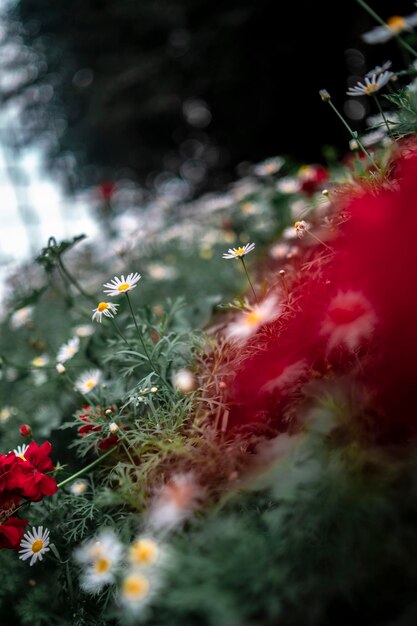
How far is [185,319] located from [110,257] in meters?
2.11

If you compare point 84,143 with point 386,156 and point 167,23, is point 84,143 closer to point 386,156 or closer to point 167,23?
point 167,23

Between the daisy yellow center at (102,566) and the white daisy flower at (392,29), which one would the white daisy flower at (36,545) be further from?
the white daisy flower at (392,29)

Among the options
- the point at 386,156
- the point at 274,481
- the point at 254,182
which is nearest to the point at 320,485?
the point at 274,481

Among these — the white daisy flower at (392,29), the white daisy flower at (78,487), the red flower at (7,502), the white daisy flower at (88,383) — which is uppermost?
the white daisy flower at (392,29)

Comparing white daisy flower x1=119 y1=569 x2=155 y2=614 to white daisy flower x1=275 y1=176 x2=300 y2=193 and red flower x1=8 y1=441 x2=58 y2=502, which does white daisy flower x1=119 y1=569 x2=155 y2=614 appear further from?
white daisy flower x1=275 y1=176 x2=300 y2=193

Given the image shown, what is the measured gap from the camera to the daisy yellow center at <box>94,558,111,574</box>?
31.8 inches

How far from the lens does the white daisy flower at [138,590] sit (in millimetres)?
671

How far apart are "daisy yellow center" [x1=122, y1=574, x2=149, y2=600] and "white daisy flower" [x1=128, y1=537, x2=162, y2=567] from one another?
0.06 feet

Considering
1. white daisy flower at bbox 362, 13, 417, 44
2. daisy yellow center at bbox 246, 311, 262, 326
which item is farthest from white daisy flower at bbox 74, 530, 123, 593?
white daisy flower at bbox 362, 13, 417, 44

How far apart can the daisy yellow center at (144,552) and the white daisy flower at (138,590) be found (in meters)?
0.02

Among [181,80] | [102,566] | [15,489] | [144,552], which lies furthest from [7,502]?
[181,80]

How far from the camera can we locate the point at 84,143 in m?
6.22

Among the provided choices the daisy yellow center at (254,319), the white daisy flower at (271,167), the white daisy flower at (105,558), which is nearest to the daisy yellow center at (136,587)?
the white daisy flower at (105,558)

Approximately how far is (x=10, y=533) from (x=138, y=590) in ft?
1.26
